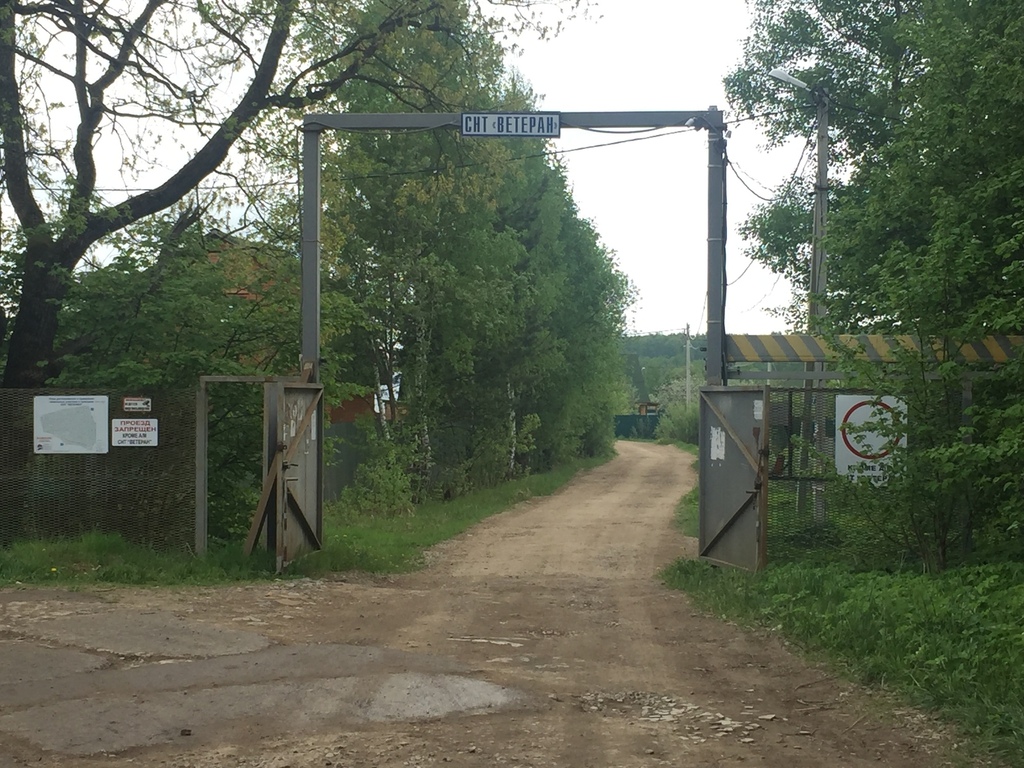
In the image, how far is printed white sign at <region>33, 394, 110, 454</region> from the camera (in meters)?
13.2

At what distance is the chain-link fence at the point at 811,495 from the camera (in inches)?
468

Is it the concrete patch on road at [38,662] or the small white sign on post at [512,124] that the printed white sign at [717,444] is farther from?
the concrete patch on road at [38,662]

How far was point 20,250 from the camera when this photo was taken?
15133 mm

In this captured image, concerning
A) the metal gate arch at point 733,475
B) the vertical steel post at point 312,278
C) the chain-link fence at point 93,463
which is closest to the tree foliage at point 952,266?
the metal gate arch at point 733,475

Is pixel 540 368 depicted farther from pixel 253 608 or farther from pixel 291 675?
pixel 291 675

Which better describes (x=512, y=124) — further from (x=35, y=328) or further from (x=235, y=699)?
(x=235, y=699)

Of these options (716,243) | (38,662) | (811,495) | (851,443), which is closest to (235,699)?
(38,662)

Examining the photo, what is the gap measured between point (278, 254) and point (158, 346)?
2742 mm

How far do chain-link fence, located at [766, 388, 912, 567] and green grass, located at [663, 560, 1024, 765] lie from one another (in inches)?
24.3

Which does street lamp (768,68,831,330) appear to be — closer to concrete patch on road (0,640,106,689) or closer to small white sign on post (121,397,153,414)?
small white sign on post (121,397,153,414)

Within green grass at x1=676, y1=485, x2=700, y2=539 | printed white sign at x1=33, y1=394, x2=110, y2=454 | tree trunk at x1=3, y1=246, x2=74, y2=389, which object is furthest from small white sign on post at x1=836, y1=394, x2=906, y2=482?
tree trunk at x1=3, y1=246, x2=74, y2=389

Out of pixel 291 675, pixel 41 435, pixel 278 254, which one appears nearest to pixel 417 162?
pixel 278 254

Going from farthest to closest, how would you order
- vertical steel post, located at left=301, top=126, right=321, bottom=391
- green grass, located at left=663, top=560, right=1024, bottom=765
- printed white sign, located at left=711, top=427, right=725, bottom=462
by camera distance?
1. vertical steel post, located at left=301, top=126, right=321, bottom=391
2. printed white sign, located at left=711, top=427, right=725, bottom=462
3. green grass, located at left=663, top=560, right=1024, bottom=765

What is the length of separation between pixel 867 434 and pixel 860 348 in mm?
1076
